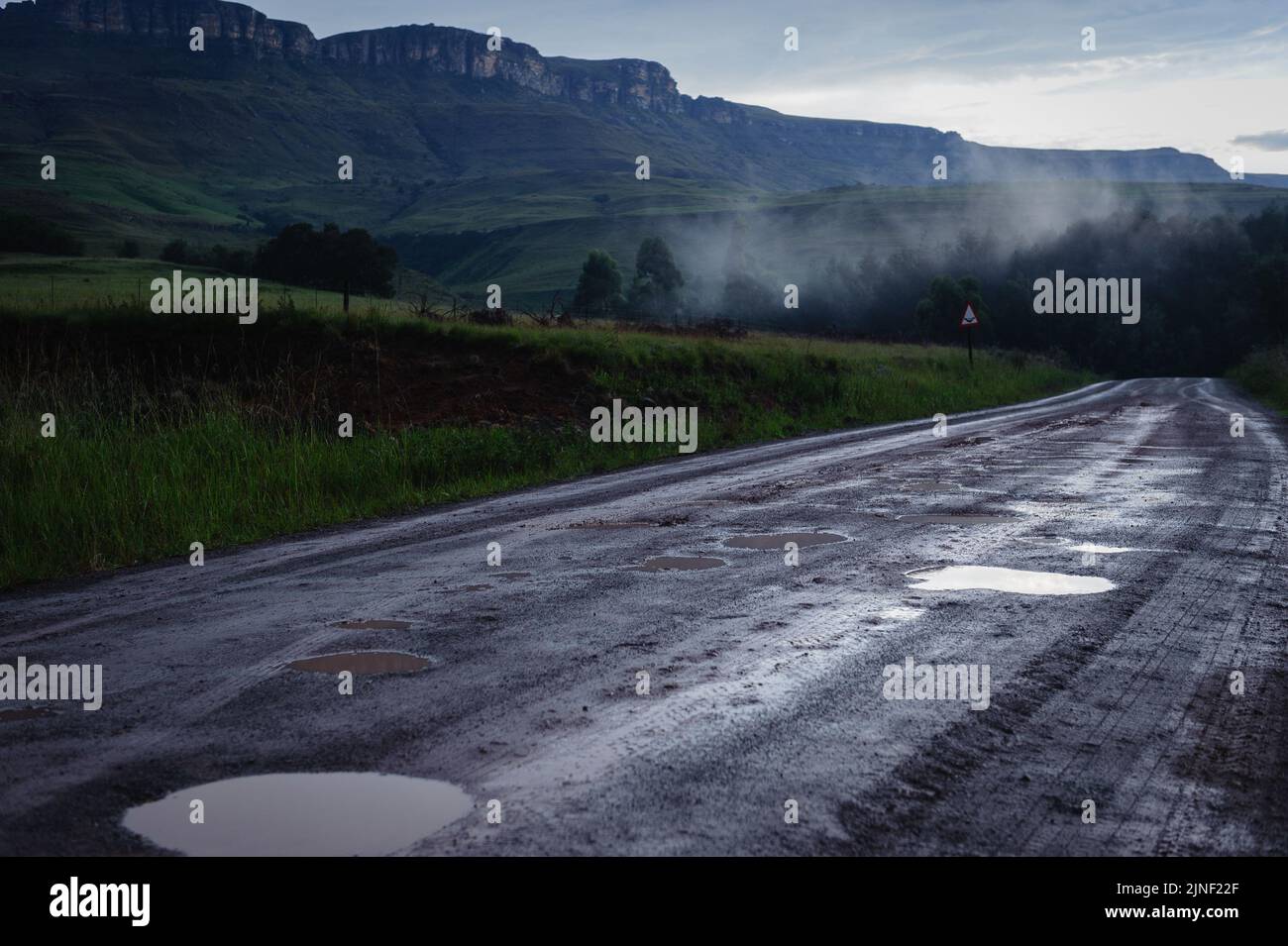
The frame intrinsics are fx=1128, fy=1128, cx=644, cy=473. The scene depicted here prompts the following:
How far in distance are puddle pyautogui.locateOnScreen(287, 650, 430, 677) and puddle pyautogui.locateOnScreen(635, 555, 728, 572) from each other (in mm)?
2662

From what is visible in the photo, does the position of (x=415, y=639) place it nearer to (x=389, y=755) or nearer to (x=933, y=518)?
(x=389, y=755)

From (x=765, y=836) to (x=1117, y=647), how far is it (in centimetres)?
326

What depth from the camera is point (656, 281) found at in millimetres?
134000

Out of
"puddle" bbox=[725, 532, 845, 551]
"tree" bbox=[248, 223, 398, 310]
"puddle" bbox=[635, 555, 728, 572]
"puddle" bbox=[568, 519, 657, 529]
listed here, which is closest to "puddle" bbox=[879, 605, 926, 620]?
"puddle" bbox=[635, 555, 728, 572]

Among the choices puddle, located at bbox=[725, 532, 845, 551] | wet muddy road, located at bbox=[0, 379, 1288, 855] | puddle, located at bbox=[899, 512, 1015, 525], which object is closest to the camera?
wet muddy road, located at bbox=[0, 379, 1288, 855]

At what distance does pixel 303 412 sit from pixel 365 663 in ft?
51.1

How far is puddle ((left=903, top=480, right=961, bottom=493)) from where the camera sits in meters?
12.5

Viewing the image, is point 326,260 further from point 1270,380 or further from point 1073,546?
point 1073,546

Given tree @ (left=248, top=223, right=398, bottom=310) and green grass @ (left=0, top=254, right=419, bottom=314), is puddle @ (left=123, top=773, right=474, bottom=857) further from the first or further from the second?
tree @ (left=248, top=223, right=398, bottom=310)

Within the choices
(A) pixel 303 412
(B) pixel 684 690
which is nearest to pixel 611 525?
(B) pixel 684 690

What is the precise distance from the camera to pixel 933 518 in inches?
412

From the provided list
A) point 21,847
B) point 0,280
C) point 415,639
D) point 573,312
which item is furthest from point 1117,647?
point 0,280

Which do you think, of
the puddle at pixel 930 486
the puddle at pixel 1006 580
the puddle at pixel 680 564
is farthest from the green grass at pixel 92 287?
the puddle at pixel 1006 580
